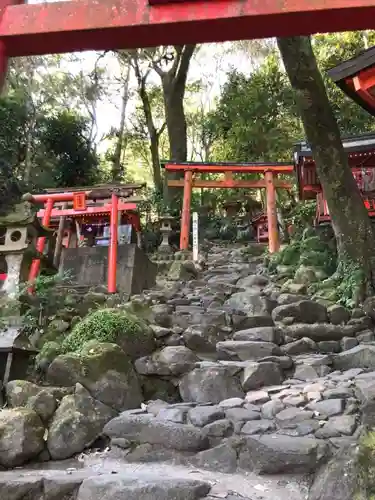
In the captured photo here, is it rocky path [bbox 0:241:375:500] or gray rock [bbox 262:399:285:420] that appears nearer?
rocky path [bbox 0:241:375:500]

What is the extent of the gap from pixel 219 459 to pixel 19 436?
6.42 feet

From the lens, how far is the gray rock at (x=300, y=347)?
701 cm

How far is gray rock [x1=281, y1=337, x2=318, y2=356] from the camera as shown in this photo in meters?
7.01

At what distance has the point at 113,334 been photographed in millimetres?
6270

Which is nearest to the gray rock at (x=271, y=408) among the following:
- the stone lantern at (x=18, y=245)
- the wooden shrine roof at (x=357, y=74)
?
the wooden shrine roof at (x=357, y=74)

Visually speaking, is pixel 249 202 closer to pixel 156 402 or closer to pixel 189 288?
pixel 189 288

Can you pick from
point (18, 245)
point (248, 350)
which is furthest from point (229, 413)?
point (18, 245)

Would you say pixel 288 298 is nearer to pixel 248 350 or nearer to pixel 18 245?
pixel 248 350

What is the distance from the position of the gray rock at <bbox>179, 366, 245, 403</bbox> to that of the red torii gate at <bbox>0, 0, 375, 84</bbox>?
3.80 meters

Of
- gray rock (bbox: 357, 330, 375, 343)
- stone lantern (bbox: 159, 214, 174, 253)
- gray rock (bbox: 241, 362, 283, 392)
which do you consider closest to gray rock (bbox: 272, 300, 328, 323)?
gray rock (bbox: 357, 330, 375, 343)

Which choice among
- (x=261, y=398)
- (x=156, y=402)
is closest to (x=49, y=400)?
(x=156, y=402)

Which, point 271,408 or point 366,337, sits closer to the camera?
point 271,408

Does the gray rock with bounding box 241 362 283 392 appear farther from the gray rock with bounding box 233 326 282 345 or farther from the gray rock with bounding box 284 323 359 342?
the gray rock with bounding box 284 323 359 342

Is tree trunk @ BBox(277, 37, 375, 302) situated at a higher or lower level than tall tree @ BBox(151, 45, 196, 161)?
lower
